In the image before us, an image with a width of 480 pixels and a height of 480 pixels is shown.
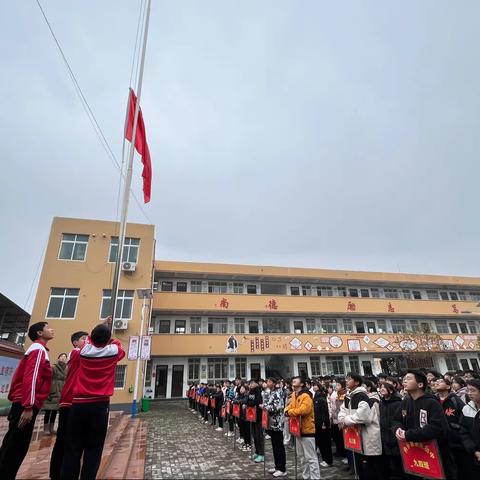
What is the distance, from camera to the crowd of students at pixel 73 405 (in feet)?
9.61

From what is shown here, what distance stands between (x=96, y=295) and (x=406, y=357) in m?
22.9

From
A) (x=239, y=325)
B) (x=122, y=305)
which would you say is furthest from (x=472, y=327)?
(x=122, y=305)

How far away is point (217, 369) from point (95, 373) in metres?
19.2

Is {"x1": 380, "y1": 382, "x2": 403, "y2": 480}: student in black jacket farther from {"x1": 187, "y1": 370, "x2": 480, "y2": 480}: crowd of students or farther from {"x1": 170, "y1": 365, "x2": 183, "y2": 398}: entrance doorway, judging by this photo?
{"x1": 170, "y1": 365, "x2": 183, "y2": 398}: entrance doorway

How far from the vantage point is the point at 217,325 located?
22.1 meters

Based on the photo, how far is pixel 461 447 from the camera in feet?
11.8

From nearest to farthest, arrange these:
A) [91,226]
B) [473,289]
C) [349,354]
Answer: [91,226] → [349,354] → [473,289]

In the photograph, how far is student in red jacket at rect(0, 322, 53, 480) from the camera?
9.98 feet

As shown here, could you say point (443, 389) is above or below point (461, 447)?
above

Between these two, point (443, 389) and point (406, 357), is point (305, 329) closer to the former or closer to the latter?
point (406, 357)

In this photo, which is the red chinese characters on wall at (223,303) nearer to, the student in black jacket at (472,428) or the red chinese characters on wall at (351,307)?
the red chinese characters on wall at (351,307)

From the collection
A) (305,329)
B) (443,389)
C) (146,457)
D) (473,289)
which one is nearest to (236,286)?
(305,329)

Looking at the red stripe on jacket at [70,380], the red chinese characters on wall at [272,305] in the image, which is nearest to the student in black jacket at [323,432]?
the red stripe on jacket at [70,380]

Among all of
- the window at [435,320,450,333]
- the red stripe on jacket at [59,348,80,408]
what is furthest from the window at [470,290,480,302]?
the red stripe on jacket at [59,348,80,408]
